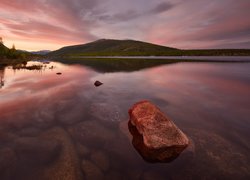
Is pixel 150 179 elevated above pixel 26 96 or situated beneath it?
situated beneath

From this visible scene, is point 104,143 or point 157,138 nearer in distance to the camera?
point 157,138

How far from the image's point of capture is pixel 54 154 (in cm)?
850

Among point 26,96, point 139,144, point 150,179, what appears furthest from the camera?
point 26,96

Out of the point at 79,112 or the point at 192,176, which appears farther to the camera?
the point at 79,112

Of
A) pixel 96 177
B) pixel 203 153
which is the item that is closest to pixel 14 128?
pixel 96 177

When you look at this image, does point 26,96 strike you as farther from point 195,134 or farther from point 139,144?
point 195,134

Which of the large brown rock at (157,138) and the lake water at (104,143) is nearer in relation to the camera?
the lake water at (104,143)

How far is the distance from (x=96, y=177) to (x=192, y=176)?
477 cm

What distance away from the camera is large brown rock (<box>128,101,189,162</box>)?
8461 millimetres

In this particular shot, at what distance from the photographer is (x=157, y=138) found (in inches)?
344

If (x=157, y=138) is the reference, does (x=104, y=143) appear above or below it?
below

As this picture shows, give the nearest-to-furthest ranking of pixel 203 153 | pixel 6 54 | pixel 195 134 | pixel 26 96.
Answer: pixel 203 153 < pixel 195 134 < pixel 26 96 < pixel 6 54

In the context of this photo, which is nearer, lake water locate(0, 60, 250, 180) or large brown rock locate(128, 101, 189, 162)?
lake water locate(0, 60, 250, 180)

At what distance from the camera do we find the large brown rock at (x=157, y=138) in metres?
8.46
